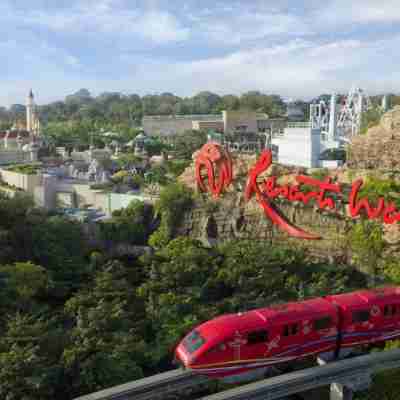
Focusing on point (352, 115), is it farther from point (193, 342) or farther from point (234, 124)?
point (193, 342)

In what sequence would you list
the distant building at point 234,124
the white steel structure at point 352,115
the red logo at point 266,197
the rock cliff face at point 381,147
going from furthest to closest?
1. the distant building at point 234,124
2. the white steel structure at point 352,115
3. the rock cliff face at point 381,147
4. the red logo at point 266,197

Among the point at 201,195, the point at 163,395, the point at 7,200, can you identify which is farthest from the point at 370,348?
the point at 7,200

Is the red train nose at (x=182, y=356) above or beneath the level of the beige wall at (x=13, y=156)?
beneath

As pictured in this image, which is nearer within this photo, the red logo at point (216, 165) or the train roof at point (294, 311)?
the train roof at point (294, 311)

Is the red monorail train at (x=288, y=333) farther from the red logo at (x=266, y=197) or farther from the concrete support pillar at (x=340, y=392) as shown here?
the red logo at (x=266, y=197)

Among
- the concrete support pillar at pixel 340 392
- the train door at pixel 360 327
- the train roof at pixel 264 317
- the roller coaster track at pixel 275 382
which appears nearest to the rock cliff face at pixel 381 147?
the train door at pixel 360 327

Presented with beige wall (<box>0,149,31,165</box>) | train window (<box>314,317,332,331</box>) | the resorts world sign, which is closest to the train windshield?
train window (<box>314,317,332,331</box>)

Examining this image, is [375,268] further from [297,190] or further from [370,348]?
[370,348]

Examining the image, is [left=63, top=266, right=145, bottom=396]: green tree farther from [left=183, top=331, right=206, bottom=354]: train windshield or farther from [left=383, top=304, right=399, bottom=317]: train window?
[left=383, top=304, right=399, bottom=317]: train window
